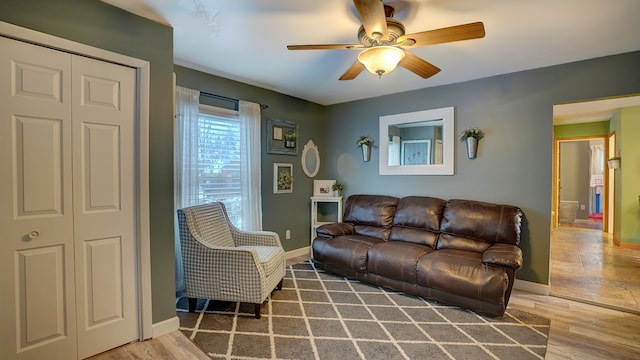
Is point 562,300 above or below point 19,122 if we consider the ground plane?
below

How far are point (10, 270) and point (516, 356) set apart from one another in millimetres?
3226

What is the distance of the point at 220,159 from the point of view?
11.6 feet

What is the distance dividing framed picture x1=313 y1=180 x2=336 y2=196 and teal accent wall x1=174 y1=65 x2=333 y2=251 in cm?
8

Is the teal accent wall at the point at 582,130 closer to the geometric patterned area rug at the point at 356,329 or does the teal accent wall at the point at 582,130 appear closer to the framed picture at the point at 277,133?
the geometric patterned area rug at the point at 356,329

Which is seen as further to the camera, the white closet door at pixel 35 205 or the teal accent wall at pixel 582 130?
the teal accent wall at pixel 582 130

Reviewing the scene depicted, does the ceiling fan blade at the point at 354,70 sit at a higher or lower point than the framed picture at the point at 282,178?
higher

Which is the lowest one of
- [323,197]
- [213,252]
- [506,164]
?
[213,252]

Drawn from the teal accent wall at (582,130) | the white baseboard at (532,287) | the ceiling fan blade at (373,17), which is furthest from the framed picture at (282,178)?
the teal accent wall at (582,130)

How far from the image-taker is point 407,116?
13.5 ft

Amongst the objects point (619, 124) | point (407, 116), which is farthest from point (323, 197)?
point (619, 124)

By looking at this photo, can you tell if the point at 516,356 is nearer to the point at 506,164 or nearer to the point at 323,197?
the point at 506,164

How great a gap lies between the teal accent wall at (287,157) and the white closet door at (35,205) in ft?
5.37

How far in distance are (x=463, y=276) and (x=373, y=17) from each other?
7.40ft

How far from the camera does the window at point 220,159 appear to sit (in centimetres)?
336
